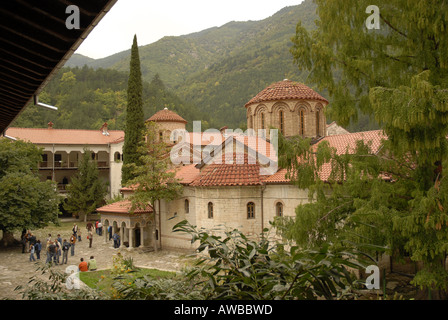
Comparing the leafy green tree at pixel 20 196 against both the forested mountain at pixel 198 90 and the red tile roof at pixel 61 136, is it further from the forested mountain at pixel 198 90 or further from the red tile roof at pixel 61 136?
the forested mountain at pixel 198 90

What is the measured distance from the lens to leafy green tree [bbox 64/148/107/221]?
2948cm

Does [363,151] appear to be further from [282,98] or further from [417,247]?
[282,98]

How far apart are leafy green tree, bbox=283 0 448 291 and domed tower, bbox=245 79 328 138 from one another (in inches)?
348

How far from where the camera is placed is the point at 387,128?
7.19m

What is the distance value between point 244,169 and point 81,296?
12.1 meters

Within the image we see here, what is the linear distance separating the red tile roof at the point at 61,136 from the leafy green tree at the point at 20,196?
42.2 feet

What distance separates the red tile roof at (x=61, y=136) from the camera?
111 ft

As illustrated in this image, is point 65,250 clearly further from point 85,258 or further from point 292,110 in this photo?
point 292,110

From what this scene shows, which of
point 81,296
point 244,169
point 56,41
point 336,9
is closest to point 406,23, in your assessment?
point 336,9

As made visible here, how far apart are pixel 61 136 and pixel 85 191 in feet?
30.0

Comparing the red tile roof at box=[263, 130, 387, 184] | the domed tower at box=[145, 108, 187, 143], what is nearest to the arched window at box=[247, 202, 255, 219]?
the red tile roof at box=[263, 130, 387, 184]

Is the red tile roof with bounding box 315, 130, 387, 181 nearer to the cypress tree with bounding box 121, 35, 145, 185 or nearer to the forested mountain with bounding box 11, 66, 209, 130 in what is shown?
the cypress tree with bounding box 121, 35, 145, 185

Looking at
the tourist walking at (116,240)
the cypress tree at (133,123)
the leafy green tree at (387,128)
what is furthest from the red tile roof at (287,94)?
the cypress tree at (133,123)

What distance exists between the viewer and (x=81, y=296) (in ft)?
13.8
